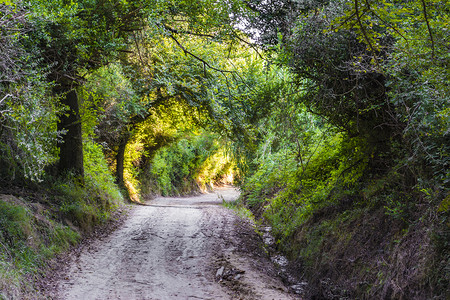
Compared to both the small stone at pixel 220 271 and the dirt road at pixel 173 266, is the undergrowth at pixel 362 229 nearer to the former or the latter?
the dirt road at pixel 173 266

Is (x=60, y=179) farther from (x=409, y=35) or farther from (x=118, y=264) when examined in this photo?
(x=409, y=35)

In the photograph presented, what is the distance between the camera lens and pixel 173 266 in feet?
24.0

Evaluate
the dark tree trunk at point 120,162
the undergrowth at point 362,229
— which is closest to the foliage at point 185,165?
the dark tree trunk at point 120,162

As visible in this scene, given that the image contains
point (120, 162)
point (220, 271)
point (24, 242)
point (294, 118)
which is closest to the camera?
point (24, 242)

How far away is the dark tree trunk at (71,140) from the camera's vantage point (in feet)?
33.7

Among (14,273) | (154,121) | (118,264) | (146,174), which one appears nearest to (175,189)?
(146,174)

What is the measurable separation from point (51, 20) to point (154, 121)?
11168mm

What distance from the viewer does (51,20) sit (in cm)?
654

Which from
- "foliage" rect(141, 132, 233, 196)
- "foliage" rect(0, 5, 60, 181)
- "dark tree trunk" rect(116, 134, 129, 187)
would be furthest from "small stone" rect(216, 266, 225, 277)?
"foliage" rect(141, 132, 233, 196)

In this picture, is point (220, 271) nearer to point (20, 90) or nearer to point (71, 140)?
point (20, 90)

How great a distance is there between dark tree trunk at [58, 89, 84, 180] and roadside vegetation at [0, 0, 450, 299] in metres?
0.04

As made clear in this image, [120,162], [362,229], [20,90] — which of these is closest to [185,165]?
[120,162]

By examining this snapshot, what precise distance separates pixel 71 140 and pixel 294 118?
21.3 ft

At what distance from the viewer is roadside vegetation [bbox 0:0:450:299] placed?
463 cm
